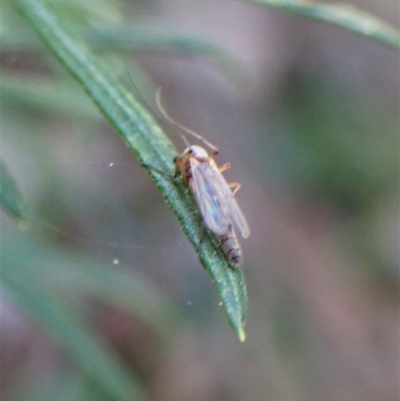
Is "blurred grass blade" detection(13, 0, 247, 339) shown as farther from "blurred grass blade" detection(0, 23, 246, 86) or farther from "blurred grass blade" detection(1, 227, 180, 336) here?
"blurred grass blade" detection(1, 227, 180, 336)

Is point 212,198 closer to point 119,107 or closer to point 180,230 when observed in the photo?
point 119,107

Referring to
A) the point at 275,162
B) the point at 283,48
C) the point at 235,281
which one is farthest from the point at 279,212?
the point at 235,281

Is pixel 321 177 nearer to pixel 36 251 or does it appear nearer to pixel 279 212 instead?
pixel 279 212

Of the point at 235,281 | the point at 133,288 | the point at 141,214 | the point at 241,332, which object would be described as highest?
the point at 141,214

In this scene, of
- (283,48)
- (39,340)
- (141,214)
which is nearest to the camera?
(39,340)

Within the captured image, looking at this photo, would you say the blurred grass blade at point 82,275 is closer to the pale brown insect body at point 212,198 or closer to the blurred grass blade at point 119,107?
the pale brown insect body at point 212,198
